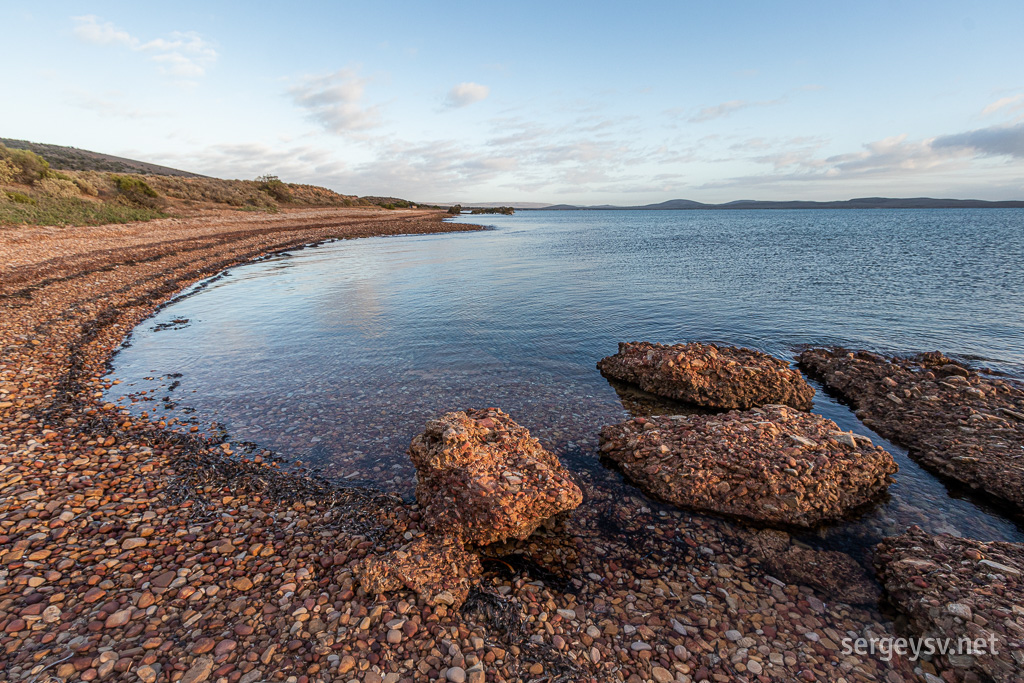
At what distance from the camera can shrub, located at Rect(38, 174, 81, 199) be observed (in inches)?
2002

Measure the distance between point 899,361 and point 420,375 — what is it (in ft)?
53.7

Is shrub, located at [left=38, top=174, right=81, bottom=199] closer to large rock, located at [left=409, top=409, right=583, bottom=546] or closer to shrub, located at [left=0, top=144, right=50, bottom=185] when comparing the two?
shrub, located at [left=0, top=144, right=50, bottom=185]

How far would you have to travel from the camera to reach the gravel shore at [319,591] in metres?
4.87

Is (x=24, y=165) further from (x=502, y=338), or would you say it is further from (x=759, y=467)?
(x=759, y=467)

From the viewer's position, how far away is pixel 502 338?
63.3ft

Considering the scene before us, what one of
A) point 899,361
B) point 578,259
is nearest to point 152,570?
point 899,361

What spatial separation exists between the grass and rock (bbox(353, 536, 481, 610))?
162 ft

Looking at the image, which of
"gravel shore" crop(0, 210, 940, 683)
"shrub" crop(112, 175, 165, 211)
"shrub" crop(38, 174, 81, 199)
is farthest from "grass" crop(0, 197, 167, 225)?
"gravel shore" crop(0, 210, 940, 683)

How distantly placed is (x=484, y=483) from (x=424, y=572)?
1.66 meters

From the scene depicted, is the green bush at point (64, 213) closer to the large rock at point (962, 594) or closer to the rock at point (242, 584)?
the rock at point (242, 584)

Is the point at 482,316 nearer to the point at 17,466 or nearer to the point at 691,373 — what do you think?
the point at 691,373

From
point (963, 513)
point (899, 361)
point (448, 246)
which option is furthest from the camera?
point (448, 246)

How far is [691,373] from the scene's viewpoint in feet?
41.9

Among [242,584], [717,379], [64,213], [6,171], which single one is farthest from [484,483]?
[6,171]
